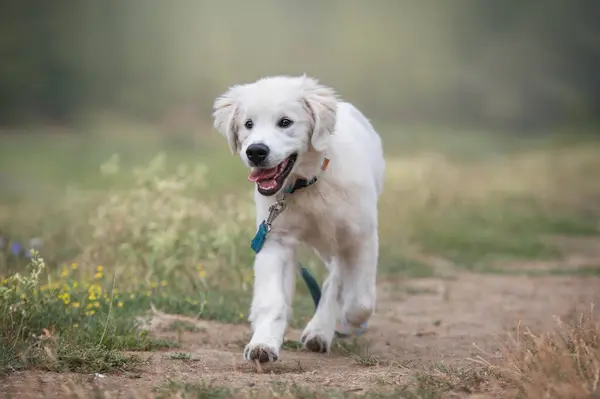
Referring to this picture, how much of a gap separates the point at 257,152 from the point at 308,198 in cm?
50

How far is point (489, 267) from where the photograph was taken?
980cm

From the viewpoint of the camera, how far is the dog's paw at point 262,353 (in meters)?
4.48

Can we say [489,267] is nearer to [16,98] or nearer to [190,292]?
[190,292]

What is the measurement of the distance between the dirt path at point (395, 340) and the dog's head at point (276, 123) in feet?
3.24

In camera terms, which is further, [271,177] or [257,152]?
[271,177]

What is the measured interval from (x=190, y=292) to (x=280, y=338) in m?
2.36

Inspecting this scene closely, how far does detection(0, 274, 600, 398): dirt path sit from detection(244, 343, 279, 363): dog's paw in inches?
2.3

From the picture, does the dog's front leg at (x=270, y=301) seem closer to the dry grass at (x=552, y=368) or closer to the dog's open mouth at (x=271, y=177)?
the dog's open mouth at (x=271, y=177)

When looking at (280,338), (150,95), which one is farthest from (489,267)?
(150,95)

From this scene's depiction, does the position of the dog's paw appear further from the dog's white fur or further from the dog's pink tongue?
A: the dog's pink tongue

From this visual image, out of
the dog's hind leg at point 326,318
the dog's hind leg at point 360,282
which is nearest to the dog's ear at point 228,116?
the dog's hind leg at point 360,282

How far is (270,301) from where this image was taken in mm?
4805

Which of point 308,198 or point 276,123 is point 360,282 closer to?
point 308,198

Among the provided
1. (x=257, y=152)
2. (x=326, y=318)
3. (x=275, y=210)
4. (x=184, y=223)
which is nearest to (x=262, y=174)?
(x=257, y=152)
